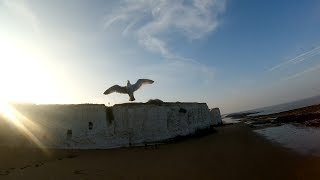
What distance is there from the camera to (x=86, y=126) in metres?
21.7

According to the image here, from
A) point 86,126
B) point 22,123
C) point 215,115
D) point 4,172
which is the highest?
point 215,115

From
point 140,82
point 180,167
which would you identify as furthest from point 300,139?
point 140,82

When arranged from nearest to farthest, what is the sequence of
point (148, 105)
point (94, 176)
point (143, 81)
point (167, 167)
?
point (94, 176), point (167, 167), point (148, 105), point (143, 81)

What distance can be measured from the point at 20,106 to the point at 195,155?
495 inches

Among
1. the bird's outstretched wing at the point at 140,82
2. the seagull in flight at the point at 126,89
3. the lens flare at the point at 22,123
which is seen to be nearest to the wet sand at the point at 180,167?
the lens flare at the point at 22,123

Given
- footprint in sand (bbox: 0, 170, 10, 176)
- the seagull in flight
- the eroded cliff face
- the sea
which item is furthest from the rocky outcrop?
footprint in sand (bbox: 0, 170, 10, 176)

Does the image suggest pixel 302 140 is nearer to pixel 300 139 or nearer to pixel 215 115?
pixel 300 139

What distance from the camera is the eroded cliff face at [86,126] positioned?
21.0 metres

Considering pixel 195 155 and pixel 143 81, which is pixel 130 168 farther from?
pixel 143 81

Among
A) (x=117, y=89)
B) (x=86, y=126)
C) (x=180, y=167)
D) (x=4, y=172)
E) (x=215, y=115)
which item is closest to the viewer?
(x=180, y=167)

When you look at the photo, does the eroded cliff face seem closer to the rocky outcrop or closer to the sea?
the sea

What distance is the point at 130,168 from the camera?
1334 cm

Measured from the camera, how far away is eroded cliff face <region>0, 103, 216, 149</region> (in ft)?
69.1

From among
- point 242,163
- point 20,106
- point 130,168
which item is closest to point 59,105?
point 20,106
